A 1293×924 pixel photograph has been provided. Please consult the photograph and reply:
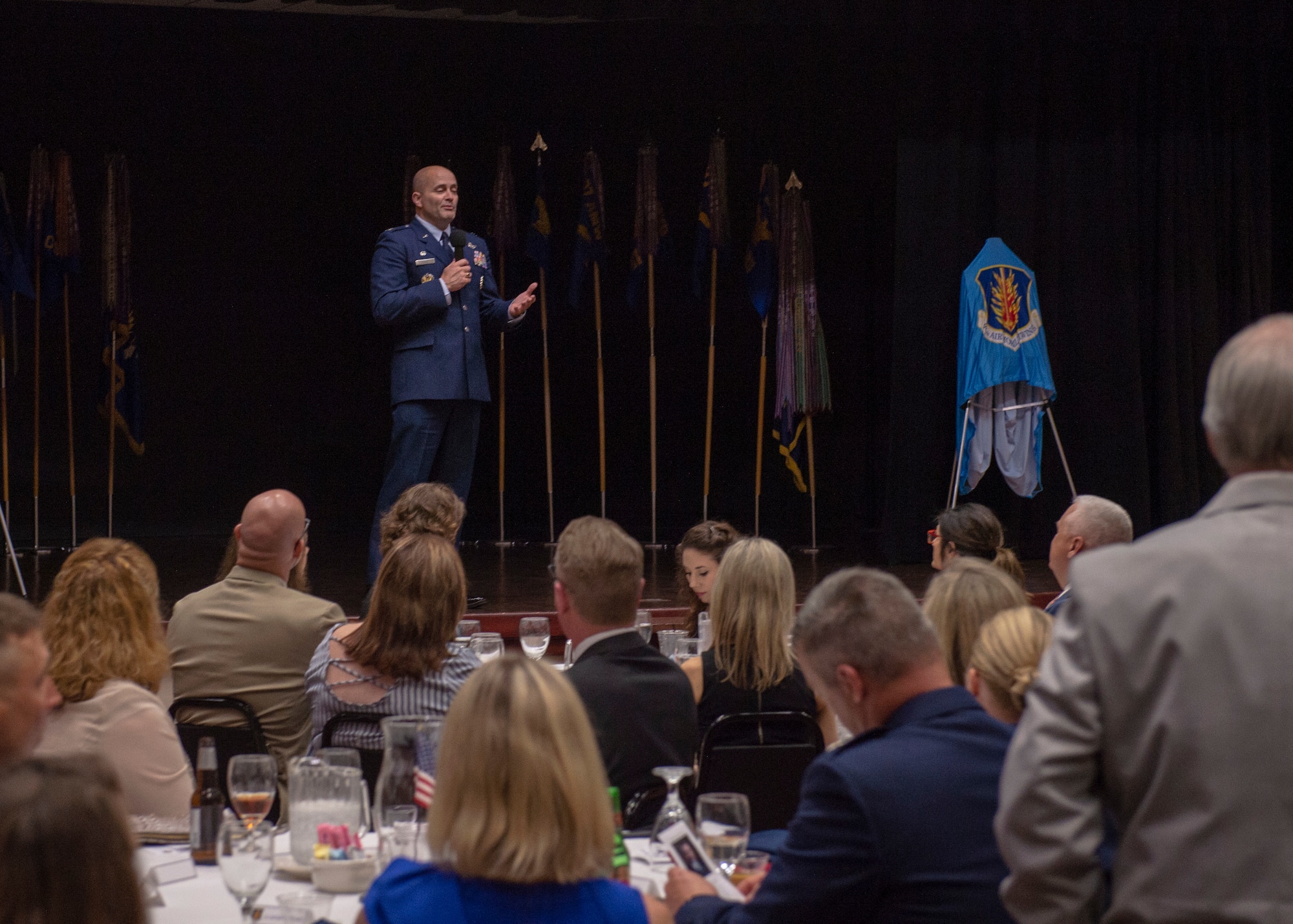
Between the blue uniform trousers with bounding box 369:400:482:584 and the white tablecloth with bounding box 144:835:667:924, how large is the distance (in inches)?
128

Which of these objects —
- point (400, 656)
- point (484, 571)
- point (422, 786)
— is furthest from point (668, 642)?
point (484, 571)

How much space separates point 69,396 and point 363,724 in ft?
18.4

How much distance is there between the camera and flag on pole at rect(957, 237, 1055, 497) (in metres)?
6.61

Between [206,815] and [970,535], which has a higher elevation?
[970,535]

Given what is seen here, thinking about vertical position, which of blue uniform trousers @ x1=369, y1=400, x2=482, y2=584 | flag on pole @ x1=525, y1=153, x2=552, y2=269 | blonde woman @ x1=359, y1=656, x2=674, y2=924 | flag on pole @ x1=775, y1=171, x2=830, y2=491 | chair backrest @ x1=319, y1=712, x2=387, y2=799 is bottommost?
chair backrest @ x1=319, y1=712, x2=387, y2=799

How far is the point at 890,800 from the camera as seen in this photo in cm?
164

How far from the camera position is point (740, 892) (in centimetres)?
196

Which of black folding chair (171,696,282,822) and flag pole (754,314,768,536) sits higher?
flag pole (754,314,768,536)

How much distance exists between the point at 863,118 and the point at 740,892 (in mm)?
6894

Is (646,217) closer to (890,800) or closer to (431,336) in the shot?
(431,336)

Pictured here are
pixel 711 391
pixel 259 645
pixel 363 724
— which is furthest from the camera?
pixel 711 391

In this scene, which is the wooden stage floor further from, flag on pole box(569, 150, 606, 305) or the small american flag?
the small american flag

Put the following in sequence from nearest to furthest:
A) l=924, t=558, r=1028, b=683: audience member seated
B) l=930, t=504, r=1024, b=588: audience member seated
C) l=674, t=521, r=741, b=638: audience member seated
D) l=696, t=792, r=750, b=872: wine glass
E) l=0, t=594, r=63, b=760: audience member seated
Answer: l=0, t=594, r=63, b=760: audience member seated < l=696, t=792, r=750, b=872: wine glass < l=924, t=558, r=1028, b=683: audience member seated < l=930, t=504, r=1024, b=588: audience member seated < l=674, t=521, r=741, b=638: audience member seated

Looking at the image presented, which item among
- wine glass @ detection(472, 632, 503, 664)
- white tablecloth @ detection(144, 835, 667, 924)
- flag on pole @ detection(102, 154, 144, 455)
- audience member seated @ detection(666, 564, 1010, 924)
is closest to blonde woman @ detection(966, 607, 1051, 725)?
audience member seated @ detection(666, 564, 1010, 924)
